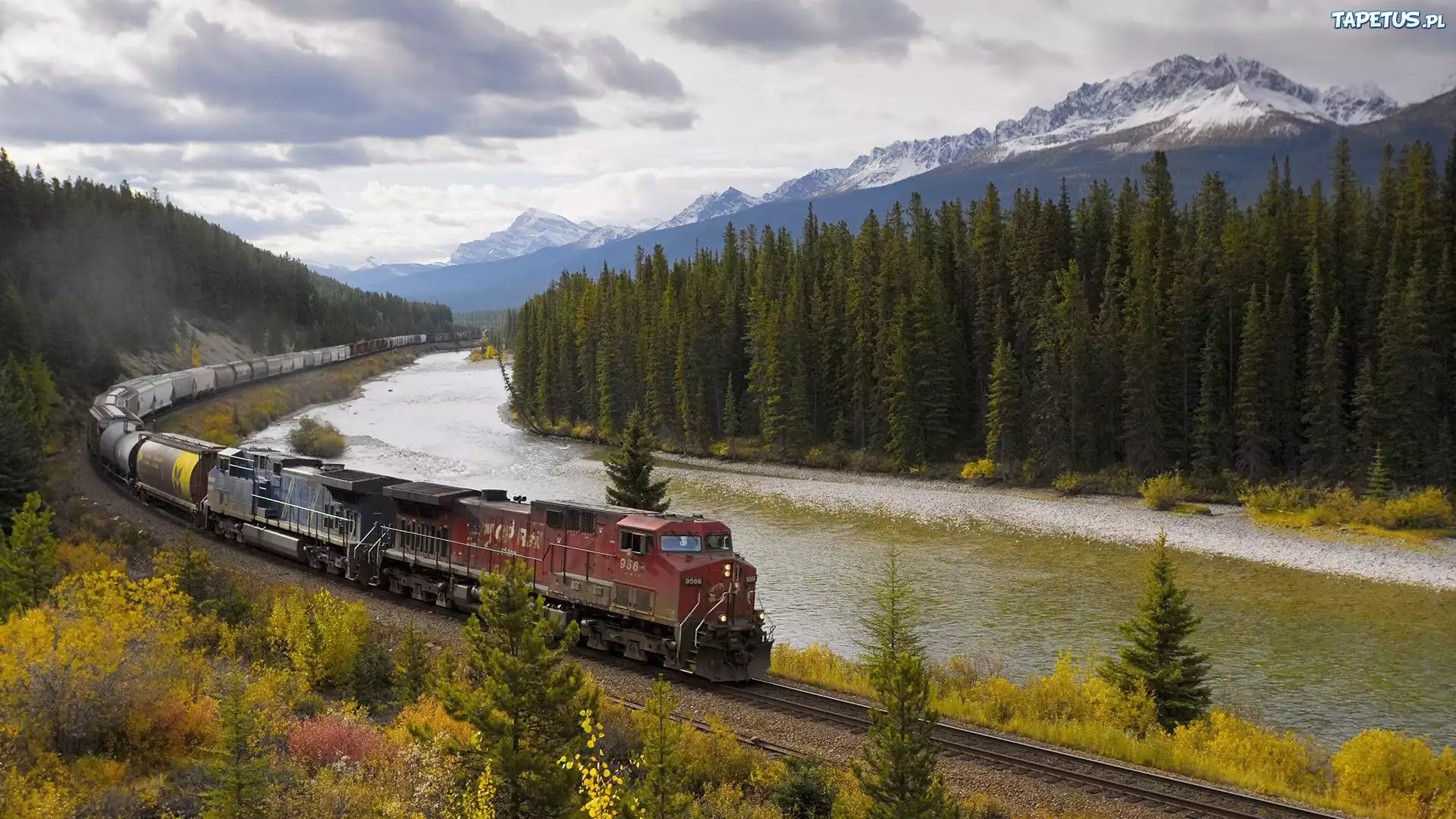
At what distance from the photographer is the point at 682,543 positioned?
26578mm

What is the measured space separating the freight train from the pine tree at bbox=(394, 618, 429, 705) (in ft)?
13.9

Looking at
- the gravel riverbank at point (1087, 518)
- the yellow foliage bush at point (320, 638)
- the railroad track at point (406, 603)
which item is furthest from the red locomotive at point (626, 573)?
the gravel riverbank at point (1087, 518)

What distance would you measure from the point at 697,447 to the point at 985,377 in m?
26.6

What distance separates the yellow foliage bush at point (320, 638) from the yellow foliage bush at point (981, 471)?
175 feet

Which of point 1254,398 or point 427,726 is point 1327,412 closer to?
point 1254,398

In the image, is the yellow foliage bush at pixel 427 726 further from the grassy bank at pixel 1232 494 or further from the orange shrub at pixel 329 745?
the grassy bank at pixel 1232 494

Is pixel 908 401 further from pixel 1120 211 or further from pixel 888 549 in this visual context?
pixel 888 549

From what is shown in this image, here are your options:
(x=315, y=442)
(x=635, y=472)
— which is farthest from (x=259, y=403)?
(x=635, y=472)

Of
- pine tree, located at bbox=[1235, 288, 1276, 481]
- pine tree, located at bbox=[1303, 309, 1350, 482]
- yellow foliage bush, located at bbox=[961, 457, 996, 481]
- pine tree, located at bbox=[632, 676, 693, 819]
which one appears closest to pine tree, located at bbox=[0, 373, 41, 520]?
pine tree, located at bbox=[632, 676, 693, 819]

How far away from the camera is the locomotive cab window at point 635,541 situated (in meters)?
26.5

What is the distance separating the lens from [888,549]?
51344mm

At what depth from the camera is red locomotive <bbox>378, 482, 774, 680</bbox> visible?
2611 cm

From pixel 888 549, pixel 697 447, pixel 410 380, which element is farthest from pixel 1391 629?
pixel 410 380

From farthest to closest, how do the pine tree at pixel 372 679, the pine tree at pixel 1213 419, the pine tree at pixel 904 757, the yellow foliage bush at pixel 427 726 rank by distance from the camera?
the pine tree at pixel 1213 419 < the pine tree at pixel 372 679 < the yellow foliage bush at pixel 427 726 < the pine tree at pixel 904 757
